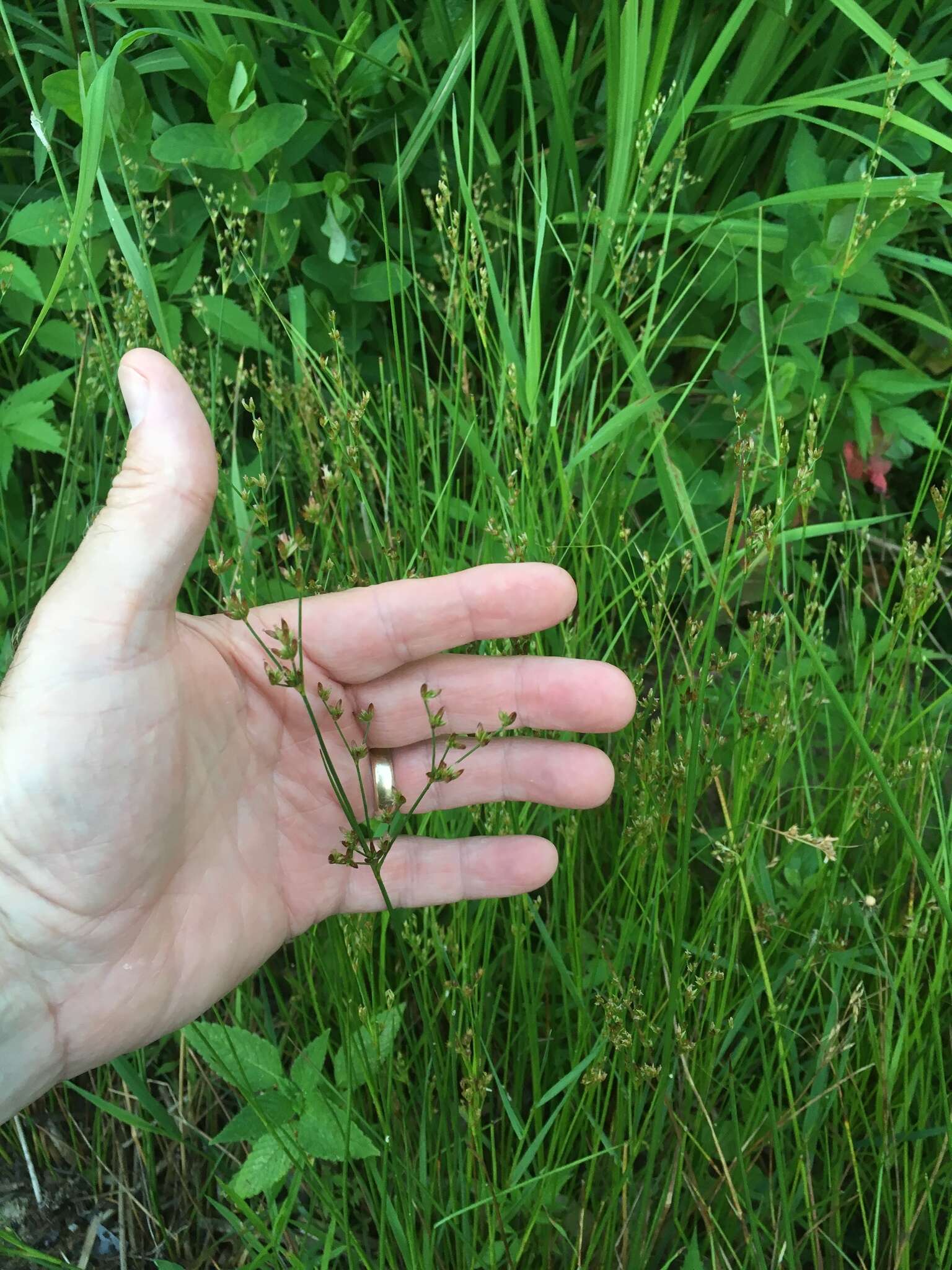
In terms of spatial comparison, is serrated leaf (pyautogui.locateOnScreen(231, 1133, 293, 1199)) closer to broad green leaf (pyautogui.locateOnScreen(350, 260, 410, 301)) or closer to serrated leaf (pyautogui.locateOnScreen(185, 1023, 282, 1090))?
serrated leaf (pyautogui.locateOnScreen(185, 1023, 282, 1090))

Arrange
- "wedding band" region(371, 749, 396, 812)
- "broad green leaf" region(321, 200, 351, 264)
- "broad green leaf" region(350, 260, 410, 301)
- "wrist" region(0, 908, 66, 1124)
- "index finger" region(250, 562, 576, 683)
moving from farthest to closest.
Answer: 1. "broad green leaf" region(350, 260, 410, 301)
2. "broad green leaf" region(321, 200, 351, 264)
3. "wedding band" region(371, 749, 396, 812)
4. "index finger" region(250, 562, 576, 683)
5. "wrist" region(0, 908, 66, 1124)

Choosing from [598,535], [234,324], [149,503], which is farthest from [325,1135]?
[234,324]

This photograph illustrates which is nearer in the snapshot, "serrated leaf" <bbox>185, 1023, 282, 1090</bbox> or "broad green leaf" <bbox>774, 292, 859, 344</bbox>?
"serrated leaf" <bbox>185, 1023, 282, 1090</bbox>

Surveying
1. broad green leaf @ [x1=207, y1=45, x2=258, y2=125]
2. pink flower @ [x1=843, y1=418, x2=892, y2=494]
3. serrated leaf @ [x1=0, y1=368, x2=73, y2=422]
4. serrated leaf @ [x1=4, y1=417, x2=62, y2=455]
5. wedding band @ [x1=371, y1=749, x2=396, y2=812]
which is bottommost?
wedding band @ [x1=371, y1=749, x2=396, y2=812]

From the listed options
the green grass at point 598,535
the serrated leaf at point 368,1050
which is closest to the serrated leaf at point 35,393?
the green grass at point 598,535

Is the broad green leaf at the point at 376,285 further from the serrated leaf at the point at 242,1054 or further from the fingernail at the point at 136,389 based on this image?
the serrated leaf at the point at 242,1054

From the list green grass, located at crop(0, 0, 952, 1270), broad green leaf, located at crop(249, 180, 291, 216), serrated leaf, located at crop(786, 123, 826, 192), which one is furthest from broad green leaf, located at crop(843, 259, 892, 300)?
broad green leaf, located at crop(249, 180, 291, 216)

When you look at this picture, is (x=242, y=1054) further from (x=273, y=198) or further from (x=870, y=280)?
(x=870, y=280)
